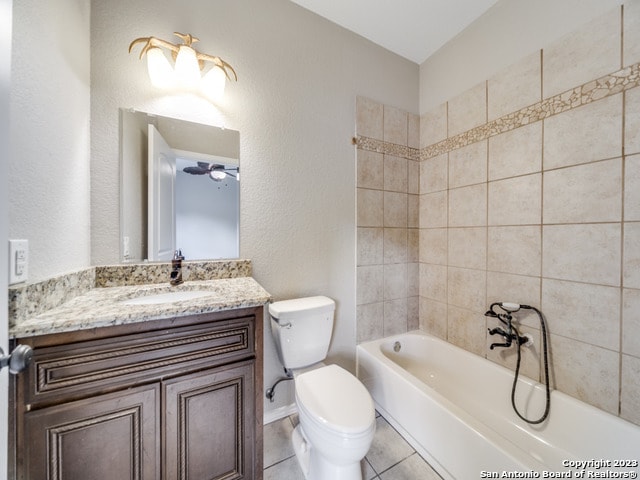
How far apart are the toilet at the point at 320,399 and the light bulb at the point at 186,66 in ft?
4.25

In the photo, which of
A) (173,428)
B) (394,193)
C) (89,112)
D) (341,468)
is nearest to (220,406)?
(173,428)

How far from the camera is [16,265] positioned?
0.71 metres

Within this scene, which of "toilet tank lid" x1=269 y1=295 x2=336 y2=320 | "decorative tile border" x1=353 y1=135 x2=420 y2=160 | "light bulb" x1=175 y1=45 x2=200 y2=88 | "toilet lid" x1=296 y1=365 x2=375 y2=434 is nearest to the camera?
"toilet lid" x1=296 y1=365 x2=375 y2=434

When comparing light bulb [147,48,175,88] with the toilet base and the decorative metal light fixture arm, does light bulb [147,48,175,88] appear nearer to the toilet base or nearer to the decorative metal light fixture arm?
the decorative metal light fixture arm

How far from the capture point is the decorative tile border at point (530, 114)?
1068 mm

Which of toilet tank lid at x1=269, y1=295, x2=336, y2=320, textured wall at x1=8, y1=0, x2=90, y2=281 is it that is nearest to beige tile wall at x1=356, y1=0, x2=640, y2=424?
toilet tank lid at x1=269, y1=295, x2=336, y2=320

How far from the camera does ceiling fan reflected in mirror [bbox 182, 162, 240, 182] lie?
4.48 ft

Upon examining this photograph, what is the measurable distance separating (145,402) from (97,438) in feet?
0.48

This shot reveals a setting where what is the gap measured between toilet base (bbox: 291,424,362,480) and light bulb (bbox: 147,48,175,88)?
1.95m

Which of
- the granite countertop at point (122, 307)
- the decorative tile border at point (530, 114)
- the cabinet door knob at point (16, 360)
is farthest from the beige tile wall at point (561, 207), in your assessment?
the cabinet door knob at point (16, 360)

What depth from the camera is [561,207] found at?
4.07 ft

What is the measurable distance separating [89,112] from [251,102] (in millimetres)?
772

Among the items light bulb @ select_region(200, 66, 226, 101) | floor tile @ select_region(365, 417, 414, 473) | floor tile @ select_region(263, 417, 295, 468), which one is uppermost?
light bulb @ select_region(200, 66, 226, 101)

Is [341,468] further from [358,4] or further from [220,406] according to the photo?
[358,4]
